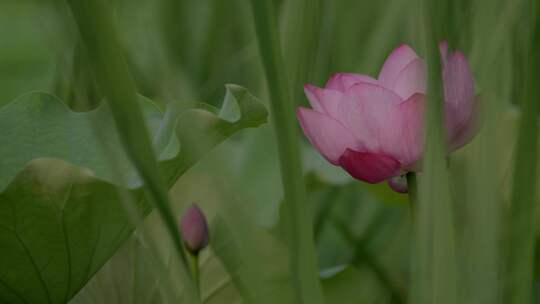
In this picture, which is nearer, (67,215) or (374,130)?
(374,130)

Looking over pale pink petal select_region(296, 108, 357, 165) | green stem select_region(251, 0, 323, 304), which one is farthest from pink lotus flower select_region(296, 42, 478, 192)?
green stem select_region(251, 0, 323, 304)

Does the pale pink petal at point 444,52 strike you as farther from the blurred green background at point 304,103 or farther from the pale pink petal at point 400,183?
the pale pink petal at point 400,183

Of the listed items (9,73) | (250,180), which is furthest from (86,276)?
(9,73)

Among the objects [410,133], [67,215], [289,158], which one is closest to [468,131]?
[410,133]

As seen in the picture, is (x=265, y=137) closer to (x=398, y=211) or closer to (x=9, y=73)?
(x=398, y=211)

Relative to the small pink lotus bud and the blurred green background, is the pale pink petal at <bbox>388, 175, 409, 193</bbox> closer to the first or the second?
the blurred green background

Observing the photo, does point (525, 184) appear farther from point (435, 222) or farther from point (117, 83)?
point (117, 83)
